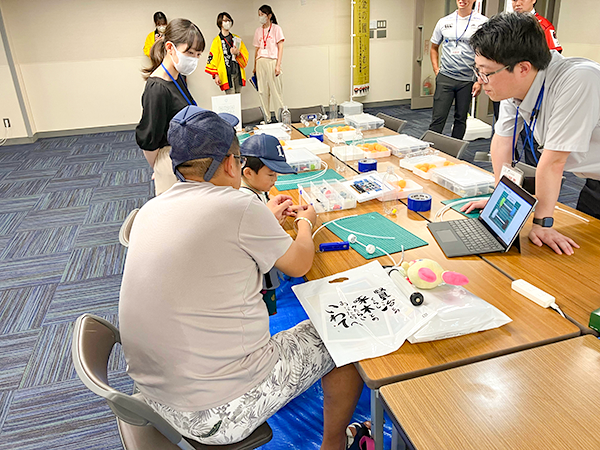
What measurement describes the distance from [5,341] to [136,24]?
582cm

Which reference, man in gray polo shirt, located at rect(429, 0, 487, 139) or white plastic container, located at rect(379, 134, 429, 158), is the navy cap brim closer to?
white plastic container, located at rect(379, 134, 429, 158)

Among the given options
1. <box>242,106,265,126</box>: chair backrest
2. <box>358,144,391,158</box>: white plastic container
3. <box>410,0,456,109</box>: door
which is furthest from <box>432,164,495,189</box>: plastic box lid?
<box>410,0,456,109</box>: door

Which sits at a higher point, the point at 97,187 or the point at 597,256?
the point at 597,256

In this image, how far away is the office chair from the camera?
41.9 inches

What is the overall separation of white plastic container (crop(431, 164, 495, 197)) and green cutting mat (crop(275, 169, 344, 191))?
0.54 metres

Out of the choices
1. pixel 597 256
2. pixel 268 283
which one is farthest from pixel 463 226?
pixel 268 283

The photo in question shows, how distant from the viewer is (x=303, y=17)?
7246 millimetres

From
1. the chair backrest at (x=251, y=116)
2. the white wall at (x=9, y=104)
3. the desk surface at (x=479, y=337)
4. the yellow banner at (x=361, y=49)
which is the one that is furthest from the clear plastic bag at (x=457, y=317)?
the white wall at (x=9, y=104)

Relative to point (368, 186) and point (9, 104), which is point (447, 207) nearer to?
point (368, 186)

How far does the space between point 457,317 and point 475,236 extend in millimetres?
569

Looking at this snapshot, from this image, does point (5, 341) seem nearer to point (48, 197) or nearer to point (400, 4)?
point (48, 197)

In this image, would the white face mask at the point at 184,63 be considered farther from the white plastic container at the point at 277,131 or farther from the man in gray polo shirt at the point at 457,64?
the man in gray polo shirt at the point at 457,64

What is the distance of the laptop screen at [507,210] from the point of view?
1.51 metres

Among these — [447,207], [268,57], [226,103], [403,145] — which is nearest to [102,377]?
[447,207]
